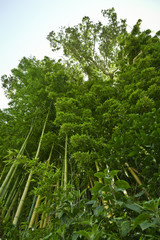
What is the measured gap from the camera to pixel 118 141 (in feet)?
4.09

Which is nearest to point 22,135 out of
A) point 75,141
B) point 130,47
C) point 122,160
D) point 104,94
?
point 75,141

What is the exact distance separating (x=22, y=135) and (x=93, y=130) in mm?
1663

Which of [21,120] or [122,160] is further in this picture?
[21,120]

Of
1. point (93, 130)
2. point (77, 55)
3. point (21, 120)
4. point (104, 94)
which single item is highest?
point (77, 55)

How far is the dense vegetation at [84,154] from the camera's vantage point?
2.58ft

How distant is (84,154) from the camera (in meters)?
1.79

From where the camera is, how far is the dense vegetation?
79cm

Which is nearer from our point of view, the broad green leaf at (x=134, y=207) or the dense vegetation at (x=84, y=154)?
the broad green leaf at (x=134, y=207)

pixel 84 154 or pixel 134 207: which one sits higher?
pixel 84 154

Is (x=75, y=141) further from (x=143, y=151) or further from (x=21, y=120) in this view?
(x=21, y=120)

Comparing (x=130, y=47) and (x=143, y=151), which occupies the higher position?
(x=130, y=47)

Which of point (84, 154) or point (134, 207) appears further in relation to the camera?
point (84, 154)

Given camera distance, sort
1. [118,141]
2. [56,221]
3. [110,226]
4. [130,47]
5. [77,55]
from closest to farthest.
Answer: [110,226], [56,221], [118,141], [130,47], [77,55]

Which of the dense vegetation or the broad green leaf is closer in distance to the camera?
the broad green leaf
